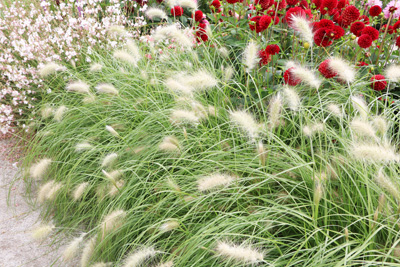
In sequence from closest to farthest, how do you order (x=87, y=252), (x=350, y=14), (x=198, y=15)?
1. (x=87, y=252)
2. (x=350, y=14)
3. (x=198, y=15)

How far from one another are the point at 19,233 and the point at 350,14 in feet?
9.63

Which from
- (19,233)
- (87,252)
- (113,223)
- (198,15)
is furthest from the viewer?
(198,15)

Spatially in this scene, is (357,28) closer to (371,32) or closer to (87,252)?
(371,32)

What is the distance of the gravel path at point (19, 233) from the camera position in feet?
7.98

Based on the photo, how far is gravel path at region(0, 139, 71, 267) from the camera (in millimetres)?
2432

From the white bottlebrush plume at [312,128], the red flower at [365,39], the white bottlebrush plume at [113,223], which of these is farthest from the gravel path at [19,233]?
the red flower at [365,39]

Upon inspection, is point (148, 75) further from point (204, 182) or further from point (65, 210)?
point (204, 182)

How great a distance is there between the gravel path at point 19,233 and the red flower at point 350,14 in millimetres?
2535

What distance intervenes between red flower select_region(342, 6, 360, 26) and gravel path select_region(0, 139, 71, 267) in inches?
99.8

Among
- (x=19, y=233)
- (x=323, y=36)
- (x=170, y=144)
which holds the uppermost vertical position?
(x=323, y=36)

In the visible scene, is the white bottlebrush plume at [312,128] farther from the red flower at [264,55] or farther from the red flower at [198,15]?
the red flower at [198,15]

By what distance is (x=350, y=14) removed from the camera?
2357 mm

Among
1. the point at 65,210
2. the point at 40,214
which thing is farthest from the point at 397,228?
the point at 40,214

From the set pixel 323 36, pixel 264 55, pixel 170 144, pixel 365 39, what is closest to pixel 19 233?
pixel 170 144
